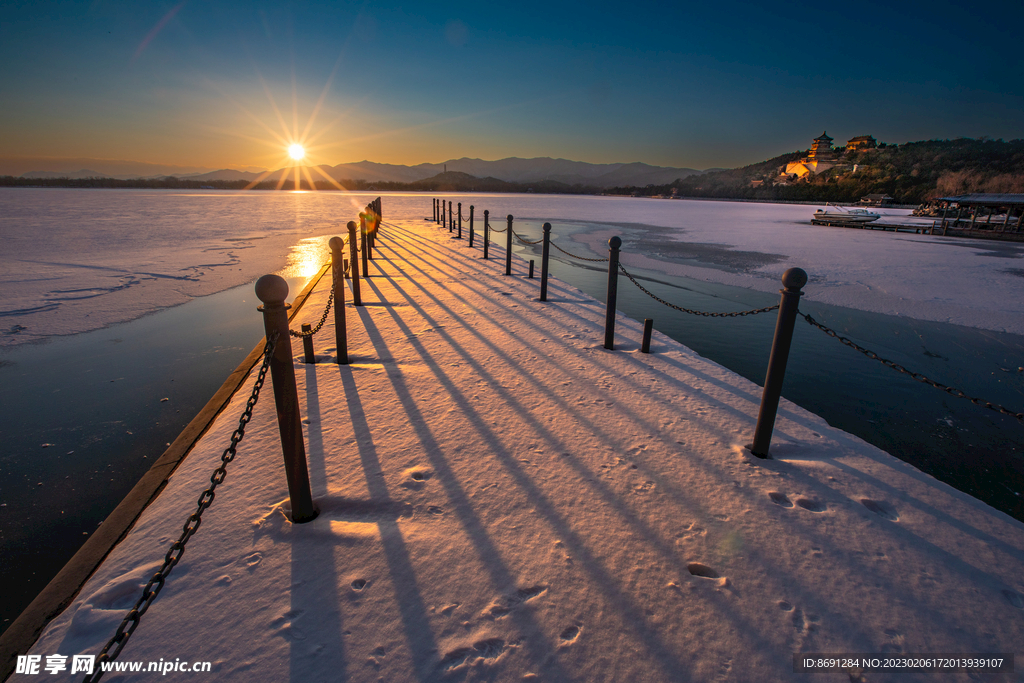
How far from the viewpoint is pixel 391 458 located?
10.5 feet

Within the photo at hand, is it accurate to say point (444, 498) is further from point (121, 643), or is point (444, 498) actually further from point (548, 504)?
point (121, 643)

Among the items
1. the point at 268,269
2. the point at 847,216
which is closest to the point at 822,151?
the point at 847,216

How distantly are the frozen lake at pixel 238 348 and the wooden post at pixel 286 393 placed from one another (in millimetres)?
1521

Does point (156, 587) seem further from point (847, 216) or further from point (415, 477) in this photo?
point (847, 216)

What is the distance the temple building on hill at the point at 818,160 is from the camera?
397 ft

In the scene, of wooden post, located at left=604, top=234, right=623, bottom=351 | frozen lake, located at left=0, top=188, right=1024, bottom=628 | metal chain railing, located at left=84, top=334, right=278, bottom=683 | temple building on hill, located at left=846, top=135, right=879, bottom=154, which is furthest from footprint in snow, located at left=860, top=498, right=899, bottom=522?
temple building on hill, located at left=846, top=135, right=879, bottom=154

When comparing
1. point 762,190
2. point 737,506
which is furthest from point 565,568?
point 762,190

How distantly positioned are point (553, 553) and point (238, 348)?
18.6 feet

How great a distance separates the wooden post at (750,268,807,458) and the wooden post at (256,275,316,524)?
3067 mm

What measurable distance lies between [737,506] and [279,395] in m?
2.83

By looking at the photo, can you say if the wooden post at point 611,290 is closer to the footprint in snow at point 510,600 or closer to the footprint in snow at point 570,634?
the footprint in snow at point 510,600

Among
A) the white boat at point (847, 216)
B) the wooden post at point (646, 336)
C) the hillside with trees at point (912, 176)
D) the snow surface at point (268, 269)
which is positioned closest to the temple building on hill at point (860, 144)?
the hillside with trees at point (912, 176)

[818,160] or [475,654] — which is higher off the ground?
[818,160]

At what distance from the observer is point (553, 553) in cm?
236
